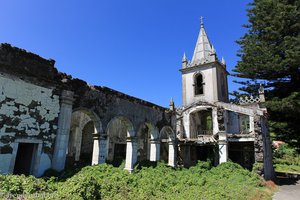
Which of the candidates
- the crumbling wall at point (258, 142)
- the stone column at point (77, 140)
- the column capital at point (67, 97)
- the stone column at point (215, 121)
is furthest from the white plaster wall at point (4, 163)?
the stone column at point (215, 121)

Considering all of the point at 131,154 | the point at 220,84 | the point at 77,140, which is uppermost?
the point at 220,84

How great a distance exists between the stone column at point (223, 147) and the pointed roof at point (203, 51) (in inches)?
332

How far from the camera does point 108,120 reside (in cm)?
1388

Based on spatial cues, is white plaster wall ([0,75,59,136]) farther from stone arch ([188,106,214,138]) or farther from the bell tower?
the bell tower

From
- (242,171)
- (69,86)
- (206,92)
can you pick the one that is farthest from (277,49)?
(69,86)

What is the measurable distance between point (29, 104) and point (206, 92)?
56.9 ft

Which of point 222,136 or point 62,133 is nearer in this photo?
point 62,133

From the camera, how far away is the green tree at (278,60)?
18812 mm

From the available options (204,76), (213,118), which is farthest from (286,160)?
(204,76)

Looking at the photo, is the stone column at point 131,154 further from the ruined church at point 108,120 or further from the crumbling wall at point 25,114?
the crumbling wall at point 25,114

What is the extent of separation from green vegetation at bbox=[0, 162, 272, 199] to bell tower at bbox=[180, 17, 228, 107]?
367 inches

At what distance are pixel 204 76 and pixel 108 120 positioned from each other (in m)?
13.3

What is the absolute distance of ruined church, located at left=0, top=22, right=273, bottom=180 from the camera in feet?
30.9

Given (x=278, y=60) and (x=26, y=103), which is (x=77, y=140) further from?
(x=278, y=60)
